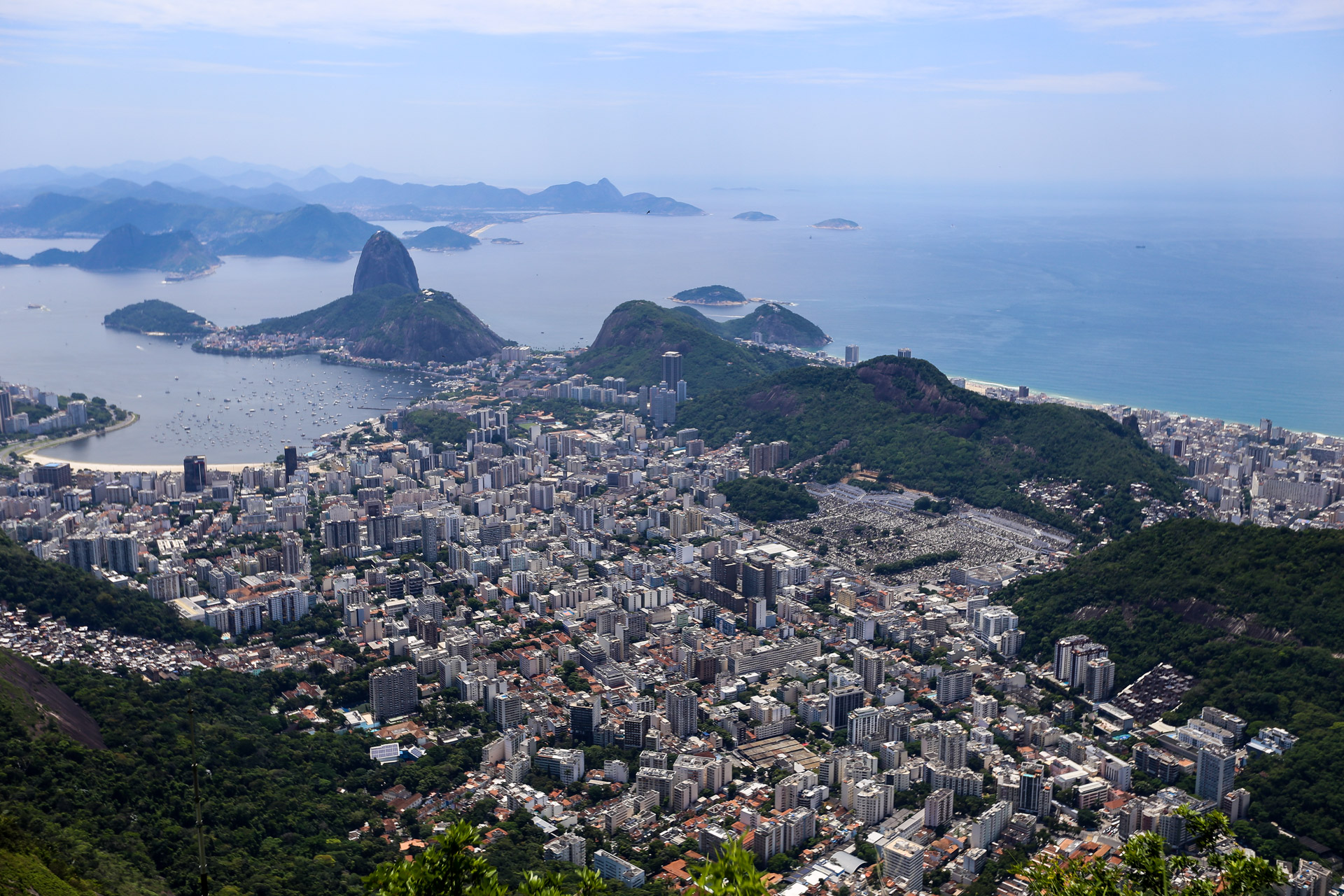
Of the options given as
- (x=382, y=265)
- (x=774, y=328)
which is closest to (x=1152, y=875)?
(x=774, y=328)

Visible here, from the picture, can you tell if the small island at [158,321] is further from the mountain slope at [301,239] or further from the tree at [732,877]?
the tree at [732,877]

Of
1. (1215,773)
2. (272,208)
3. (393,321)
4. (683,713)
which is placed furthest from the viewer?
(272,208)

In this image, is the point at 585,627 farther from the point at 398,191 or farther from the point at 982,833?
the point at 398,191

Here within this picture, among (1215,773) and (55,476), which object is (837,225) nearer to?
(55,476)

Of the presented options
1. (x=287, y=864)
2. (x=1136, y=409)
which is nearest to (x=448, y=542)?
(x=287, y=864)

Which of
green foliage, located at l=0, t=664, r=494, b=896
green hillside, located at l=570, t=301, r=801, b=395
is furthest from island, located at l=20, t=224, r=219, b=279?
green foliage, located at l=0, t=664, r=494, b=896

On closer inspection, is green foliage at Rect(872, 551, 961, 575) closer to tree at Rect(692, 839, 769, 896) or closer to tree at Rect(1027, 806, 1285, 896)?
tree at Rect(1027, 806, 1285, 896)

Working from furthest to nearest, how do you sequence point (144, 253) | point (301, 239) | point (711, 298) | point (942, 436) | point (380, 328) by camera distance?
point (301, 239), point (144, 253), point (711, 298), point (380, 328), point (942, 436)
